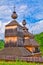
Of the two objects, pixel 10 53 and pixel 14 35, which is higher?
pixel 14 35

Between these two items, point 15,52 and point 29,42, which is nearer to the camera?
point 15,52

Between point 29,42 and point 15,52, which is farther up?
point 29,42

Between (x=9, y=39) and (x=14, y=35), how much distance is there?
1.03 metres

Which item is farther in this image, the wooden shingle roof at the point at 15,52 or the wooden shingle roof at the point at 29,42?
the wooden shingle roof at the point at 29,42

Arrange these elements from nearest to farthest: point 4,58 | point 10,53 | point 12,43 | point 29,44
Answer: point 4,58 → point 10,53 → point 12,43 → point 29,44

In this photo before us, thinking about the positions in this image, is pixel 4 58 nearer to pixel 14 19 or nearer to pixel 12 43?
pixel 12 43

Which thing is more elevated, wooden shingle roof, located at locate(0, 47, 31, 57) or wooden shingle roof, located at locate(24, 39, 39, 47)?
wooden shingle roof, located at locate(24, 39, 39, 47)

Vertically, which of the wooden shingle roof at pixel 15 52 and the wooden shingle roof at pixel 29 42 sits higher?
the wooden shingle roof at pixel 29 42

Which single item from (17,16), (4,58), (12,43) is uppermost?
(17,16)

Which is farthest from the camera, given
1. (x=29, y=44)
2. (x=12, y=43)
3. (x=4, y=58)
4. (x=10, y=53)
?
(x=29, y=44)

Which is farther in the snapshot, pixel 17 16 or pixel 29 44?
pixel 29 44

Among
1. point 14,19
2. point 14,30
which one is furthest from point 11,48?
point 14,19

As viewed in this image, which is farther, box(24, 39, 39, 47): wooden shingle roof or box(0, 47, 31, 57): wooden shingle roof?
box(24, 39, 39, 47): wooden shingle roof

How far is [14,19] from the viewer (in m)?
30.6
